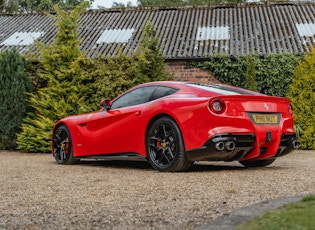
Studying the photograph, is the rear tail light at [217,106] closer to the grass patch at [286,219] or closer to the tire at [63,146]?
the grass patch at [286,219]

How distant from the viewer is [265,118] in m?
6.98

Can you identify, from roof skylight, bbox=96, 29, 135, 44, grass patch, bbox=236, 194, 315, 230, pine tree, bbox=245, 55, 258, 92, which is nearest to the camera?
grass patch, bbox=236, 194, 315, 230

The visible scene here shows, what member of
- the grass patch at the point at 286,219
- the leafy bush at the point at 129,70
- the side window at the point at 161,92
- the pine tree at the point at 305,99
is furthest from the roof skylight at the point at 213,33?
the grass patch at the point at 286,219

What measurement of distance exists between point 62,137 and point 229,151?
11.7ft

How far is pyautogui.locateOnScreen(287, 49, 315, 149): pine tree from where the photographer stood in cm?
1366

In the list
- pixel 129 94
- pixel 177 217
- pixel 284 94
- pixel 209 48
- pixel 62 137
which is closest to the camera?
pixel 177 217

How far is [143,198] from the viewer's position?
5000 millimetres

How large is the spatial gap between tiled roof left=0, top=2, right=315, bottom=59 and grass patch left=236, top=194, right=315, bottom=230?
541 inches

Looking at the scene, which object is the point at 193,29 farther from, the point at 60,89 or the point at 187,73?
the point at 60,89

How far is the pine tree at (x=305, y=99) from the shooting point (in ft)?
44.8

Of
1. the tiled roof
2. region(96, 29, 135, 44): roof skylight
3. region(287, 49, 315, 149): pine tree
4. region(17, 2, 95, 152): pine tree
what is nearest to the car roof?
region(17, 2, 95, 152): pine tree

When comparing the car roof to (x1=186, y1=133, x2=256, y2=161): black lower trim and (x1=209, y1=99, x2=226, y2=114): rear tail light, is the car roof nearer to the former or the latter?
(x1=209, y1=99, x2=226, y2=114): rear tail light

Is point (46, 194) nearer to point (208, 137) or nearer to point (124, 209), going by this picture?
point (124, 209)

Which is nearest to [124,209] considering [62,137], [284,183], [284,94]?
[284,183]
